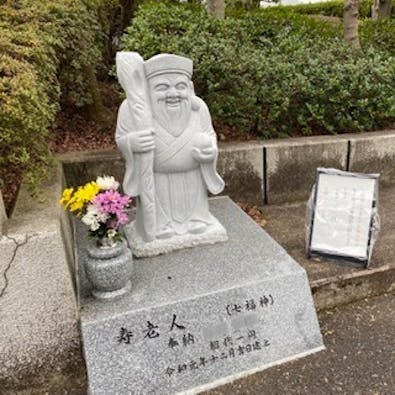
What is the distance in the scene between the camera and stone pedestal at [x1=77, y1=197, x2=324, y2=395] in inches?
81.1

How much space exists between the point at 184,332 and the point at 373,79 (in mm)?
3248

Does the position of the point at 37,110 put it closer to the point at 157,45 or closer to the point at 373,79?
the point at 157,45

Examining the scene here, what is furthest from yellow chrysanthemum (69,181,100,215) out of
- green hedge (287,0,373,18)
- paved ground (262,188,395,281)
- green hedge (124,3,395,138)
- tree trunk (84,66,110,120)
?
green hedge (287,0,373,18)

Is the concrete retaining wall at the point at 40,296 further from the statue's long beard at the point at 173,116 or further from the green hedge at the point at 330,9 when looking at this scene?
the green hedge at the point at 330,9

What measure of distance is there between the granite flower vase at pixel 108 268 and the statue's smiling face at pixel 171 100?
2.66ft

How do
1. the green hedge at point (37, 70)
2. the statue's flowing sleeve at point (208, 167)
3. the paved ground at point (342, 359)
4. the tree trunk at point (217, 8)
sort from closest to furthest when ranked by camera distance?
1. the paved ground at point (342, 359)
2. the green hedge at point (37, 70)
3. the statue's flowing sleeve at point (208, 167)
4. the tree trunk at point (217, 8)

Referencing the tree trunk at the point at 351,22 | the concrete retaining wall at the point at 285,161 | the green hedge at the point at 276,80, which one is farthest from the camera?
the tree trunk at the point at 351,22

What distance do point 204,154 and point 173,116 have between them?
11.7 inches

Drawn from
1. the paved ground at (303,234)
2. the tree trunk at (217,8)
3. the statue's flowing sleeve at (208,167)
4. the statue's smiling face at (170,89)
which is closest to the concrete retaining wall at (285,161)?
the paved ground at (303,234)

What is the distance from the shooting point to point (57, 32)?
3434 millimetres

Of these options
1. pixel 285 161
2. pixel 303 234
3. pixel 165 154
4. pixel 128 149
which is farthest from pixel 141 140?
pixel 285 161

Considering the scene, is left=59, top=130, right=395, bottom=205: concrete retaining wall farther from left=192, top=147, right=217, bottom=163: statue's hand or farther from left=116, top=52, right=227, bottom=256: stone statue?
left=192, top=147, right=217, bottom=163: statue's hand

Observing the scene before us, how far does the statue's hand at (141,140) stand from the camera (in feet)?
7.91

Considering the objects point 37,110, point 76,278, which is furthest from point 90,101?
point 76,278
